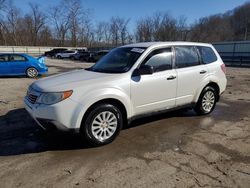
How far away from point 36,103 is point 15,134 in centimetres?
129

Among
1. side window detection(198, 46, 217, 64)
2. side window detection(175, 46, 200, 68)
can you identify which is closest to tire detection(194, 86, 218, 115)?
side window detection(198, 46, 217, 64)

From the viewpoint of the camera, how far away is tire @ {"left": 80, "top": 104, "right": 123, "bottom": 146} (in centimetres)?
427

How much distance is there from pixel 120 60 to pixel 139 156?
211 cm

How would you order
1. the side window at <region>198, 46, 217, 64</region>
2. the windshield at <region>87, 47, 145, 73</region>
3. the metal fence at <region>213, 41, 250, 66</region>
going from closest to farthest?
the windshield at <region>87, 47, 145, 73</region>, the side window at <region>198, 46, 217, 64</region>, the metal fence at <region>213, 41, 250, 66</region>

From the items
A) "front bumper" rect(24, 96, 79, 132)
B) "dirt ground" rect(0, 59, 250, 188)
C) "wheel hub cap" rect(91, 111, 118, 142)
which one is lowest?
"dirt ground" rect(0, 59, 250, 188)

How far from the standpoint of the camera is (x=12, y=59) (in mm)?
13703

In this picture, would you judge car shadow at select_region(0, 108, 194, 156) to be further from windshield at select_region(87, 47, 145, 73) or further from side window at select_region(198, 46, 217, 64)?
side window at select_region(198, 46, 217, 64)

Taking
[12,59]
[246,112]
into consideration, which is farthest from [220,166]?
[12,59]

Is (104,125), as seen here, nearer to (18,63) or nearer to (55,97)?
(55,97)

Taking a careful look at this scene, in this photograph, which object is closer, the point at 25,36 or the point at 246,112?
the point at 246,112

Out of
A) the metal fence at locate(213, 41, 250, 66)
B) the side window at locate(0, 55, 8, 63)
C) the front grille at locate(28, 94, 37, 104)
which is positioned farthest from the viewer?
the metal fence at locate(213, 41, 250, 66)

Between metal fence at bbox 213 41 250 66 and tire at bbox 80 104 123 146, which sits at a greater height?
metal fence at bbox 213 41 250 66

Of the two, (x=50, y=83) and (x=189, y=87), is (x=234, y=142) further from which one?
(x=50, y=83)

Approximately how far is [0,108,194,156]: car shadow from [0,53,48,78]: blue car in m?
8.56
